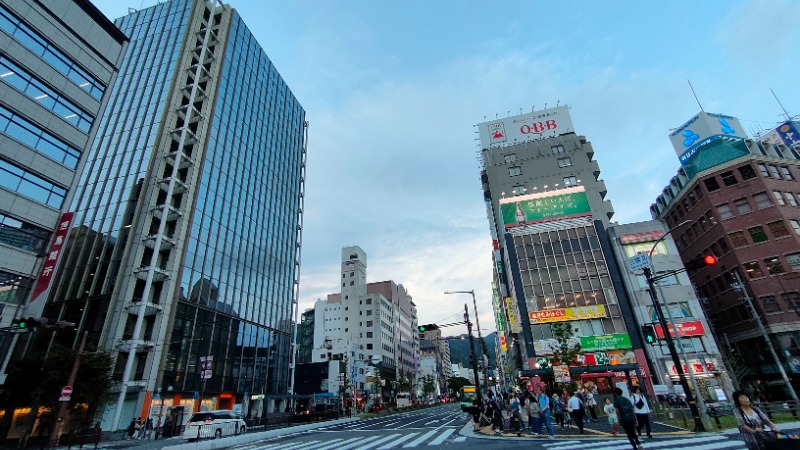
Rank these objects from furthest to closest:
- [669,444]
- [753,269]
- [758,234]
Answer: [758,234]
[753,269]
[669,444]

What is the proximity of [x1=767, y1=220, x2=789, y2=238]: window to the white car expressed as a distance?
5592 centimetres

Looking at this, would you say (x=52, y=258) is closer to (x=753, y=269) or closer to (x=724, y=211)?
(x=753, y=269)

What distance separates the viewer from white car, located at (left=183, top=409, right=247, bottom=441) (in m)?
23.0

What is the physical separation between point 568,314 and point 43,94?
2014 inches

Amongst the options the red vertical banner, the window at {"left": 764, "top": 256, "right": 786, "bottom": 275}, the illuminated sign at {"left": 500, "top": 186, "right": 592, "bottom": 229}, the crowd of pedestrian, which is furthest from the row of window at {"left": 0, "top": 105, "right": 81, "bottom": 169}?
the window at {"left": 764, "top": 256, "right": 786, "bottom": 275}

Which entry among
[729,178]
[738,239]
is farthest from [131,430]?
[729,178]

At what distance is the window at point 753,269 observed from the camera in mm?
41656

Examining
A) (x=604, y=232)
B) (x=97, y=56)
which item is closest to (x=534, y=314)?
(x=604, y=232)

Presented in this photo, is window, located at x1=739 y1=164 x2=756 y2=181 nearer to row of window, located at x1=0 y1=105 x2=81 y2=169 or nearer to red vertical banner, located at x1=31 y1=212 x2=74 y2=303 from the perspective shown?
red vertical banner, located at x1=31 y1=212 x2=74 y2=303

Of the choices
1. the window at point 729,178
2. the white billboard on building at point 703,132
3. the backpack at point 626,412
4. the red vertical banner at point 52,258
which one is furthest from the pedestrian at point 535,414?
the white billboard on building at point 703,132

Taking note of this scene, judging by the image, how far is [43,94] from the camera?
81.9 ft

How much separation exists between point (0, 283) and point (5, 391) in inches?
278

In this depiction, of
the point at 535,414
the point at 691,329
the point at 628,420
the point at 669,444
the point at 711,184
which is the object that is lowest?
the point at 669,444

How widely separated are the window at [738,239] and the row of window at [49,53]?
6383 cm
